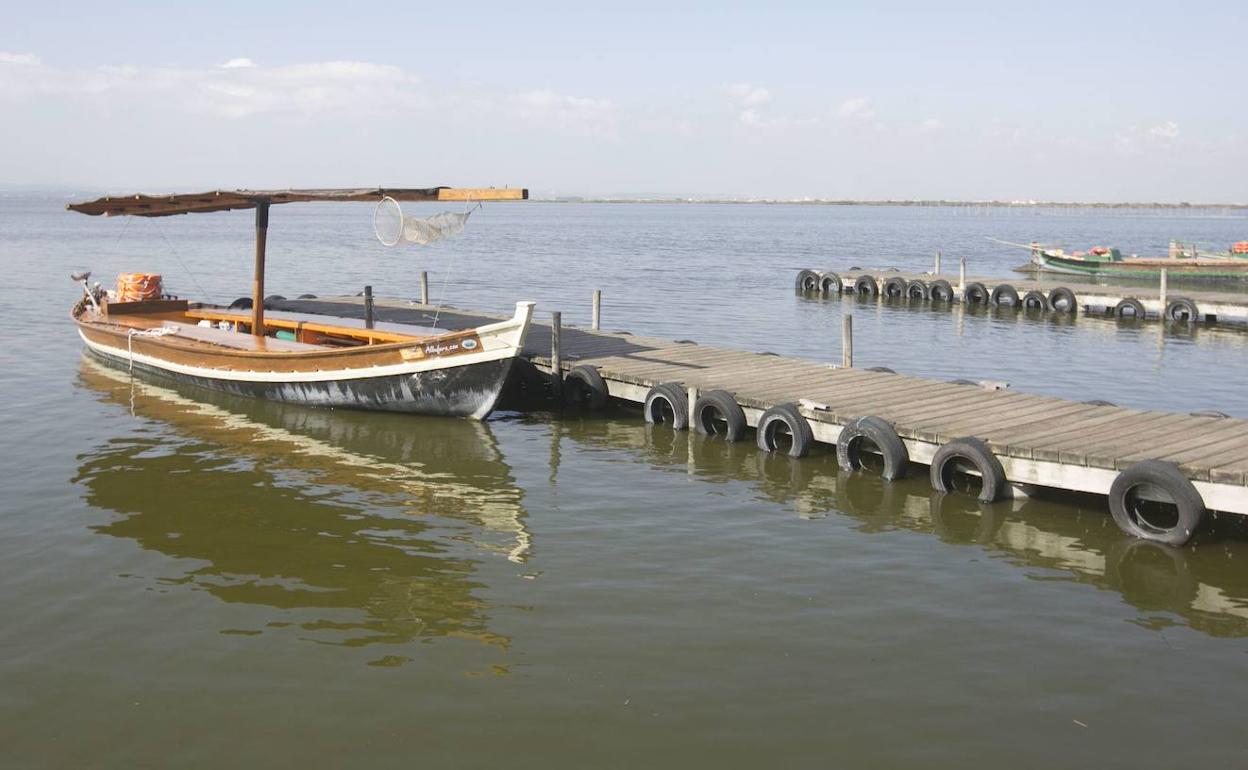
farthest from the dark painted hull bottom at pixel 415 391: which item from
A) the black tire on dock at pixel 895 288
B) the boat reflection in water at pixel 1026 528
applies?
the black tire on dock at pixel 895 288

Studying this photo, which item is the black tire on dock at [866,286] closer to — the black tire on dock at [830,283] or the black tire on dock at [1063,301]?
the black tire on dock at [830,283]

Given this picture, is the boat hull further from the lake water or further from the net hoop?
the net hoop

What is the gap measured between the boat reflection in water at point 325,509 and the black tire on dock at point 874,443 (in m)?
4.80

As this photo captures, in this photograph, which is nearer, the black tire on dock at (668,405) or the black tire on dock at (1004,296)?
the black tire on dock at (668,405)

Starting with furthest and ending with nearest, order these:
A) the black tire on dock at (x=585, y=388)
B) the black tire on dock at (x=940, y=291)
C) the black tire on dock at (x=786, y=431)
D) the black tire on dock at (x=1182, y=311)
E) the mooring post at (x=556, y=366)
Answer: the black tire on dock at (x=940, y=291) → the black tire on dock at (x=1182, y=311) → the mooring post at (x=556, y=366) → the black tire on dock at (x=585, y=388) → the black tire on dock at (x=786, y=431)

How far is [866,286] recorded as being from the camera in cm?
4534

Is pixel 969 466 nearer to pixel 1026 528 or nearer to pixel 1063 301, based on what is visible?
pixel 1026 528

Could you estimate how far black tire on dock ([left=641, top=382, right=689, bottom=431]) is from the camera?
59.6 feet

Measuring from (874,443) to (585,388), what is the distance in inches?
248

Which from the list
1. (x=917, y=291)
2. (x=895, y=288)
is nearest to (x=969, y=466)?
(x=917, y=291)

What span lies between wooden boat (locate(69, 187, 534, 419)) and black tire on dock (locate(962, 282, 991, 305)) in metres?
24.9

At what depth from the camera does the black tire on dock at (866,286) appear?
148 feet

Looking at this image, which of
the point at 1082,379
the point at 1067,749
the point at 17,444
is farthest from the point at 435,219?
the point at 1082,379

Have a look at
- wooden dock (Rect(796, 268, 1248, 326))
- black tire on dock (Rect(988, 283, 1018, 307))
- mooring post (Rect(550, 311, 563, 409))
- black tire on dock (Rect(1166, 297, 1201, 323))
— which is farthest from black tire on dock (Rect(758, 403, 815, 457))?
black tire on dock (Rect(988, 283, 1018, 307))
